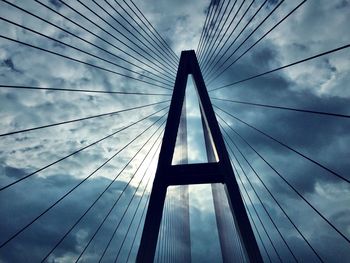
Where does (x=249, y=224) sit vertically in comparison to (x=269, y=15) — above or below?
below

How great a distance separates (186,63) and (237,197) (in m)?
6.87

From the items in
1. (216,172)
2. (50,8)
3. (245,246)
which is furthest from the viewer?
(216,172)

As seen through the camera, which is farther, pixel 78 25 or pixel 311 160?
pixel 78 25

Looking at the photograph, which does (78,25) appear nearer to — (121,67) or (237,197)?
(121,67)

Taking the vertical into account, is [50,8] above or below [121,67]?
above

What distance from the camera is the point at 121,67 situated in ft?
31.1

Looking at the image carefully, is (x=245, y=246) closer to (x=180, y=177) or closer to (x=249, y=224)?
(x=249, y=224)

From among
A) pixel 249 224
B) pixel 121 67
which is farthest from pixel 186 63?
pixel 249 224

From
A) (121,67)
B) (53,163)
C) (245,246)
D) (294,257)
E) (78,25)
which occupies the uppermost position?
(78,25)

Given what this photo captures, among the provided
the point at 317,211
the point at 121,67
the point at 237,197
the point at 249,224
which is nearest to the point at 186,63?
the point at 121,67

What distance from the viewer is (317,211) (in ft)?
20.8

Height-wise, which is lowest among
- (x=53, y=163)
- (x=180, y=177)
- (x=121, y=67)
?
(x=180, y=177)

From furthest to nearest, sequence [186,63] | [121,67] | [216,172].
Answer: [186,63]
[216,172]
[121,67]

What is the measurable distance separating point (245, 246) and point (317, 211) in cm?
306
